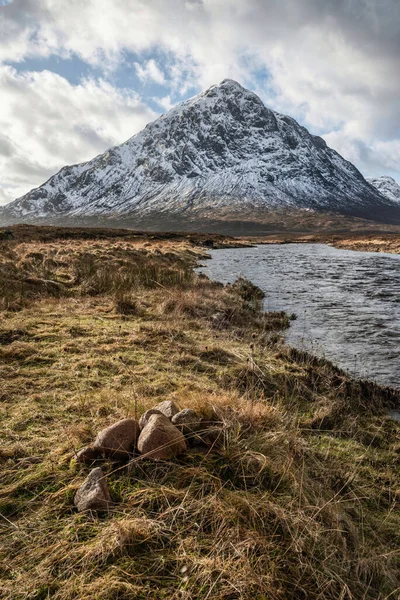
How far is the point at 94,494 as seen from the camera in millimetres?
2326

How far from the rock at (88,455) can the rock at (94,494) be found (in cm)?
35

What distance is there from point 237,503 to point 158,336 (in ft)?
16.2

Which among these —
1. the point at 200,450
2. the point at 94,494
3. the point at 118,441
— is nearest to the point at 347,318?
the point at 200,450

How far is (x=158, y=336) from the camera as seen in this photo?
23.3 feet

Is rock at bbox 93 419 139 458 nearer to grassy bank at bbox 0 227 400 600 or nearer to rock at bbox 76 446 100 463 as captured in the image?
rock at bbox 76 446 100 463

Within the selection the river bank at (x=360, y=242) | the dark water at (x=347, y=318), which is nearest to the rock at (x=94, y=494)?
the dark water at (x=347, y=318)

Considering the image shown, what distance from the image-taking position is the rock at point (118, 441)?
2729mm

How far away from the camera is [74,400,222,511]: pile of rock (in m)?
2.66

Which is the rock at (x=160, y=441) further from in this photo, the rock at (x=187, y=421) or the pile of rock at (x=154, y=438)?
the rock at (x=187, y=421)

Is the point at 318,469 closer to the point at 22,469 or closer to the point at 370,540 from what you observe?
the point at 370,540

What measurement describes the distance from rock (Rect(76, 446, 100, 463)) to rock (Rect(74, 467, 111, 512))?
1.14 feet

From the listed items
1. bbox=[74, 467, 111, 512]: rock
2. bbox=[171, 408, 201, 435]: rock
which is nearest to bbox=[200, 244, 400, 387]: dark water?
bbox=[171, 408, 201, 435]: rock

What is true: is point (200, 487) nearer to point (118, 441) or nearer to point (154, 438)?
point (154, 438)

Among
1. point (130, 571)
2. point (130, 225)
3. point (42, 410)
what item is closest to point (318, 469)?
point (130, 571)
